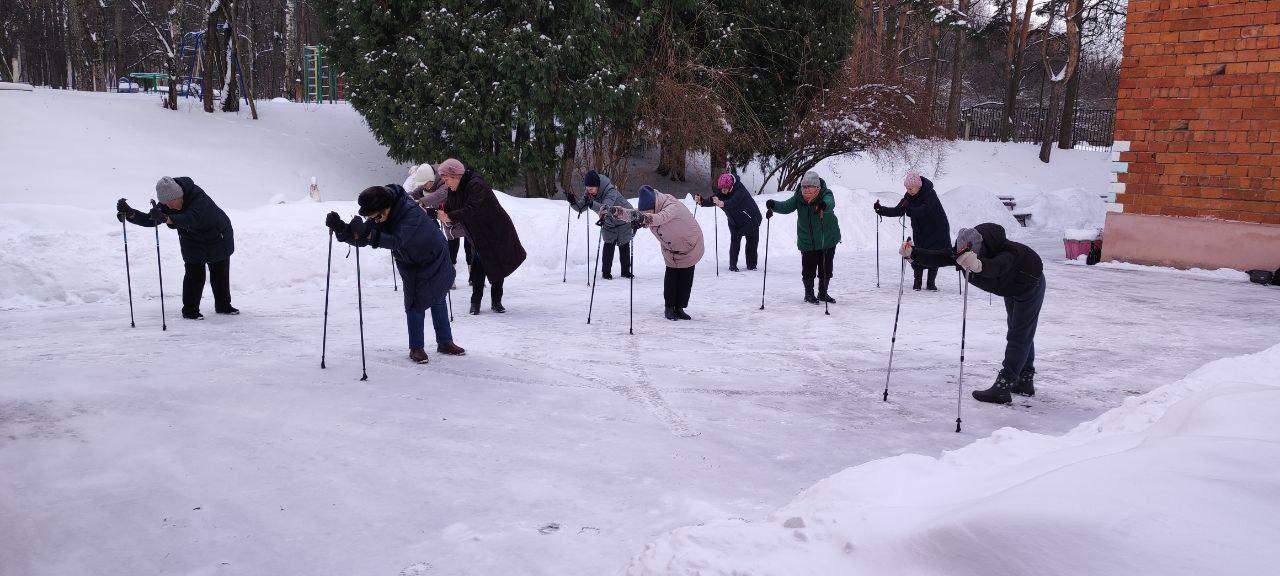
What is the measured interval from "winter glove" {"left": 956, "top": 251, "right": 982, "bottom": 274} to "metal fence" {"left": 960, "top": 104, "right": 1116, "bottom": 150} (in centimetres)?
3334

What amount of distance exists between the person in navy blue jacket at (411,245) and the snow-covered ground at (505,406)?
42 cm

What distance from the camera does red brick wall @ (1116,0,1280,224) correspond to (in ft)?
41.5

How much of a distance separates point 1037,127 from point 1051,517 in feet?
124

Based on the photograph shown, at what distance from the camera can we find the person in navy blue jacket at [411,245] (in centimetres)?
631

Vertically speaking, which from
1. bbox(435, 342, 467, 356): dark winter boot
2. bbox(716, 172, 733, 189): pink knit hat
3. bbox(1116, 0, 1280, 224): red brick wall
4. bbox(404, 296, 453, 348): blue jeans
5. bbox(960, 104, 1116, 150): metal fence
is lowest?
bbox(435, 342, 467, 356): dark winter boot

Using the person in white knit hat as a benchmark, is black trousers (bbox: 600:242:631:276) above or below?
below

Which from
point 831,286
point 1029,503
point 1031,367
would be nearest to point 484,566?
A: point 1029,503

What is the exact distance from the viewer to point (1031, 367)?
6.43 meters

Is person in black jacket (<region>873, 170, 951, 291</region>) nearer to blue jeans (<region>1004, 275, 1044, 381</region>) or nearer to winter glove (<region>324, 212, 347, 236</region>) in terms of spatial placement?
blue jeans (<region>1004, 275, 1044, 381</region>)

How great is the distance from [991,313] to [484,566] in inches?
313

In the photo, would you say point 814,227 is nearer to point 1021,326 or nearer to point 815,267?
point 815,267

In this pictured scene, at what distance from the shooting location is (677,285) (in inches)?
364

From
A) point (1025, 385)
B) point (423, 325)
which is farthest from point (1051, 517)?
point (423, 325)

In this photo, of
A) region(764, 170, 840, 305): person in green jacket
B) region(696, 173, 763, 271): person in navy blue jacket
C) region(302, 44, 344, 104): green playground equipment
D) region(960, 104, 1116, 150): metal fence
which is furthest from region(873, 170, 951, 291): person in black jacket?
region(960, 104, 1116, 150): metal fence
